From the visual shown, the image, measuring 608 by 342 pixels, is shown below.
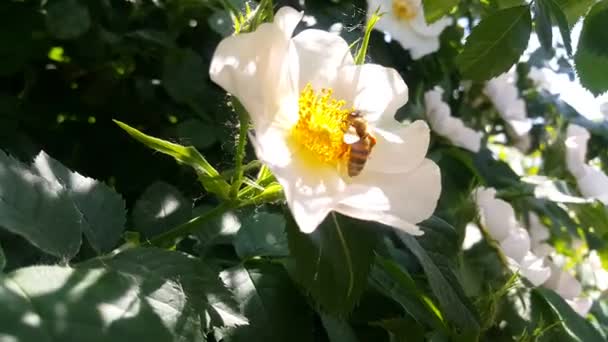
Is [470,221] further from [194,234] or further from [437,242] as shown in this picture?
[194,234]

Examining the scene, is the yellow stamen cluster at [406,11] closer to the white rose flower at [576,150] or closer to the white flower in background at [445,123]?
the white flower in background at [445,123]

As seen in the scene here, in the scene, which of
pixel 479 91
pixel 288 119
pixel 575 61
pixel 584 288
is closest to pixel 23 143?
pixel 288 119

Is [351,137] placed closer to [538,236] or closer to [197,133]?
[197,133]

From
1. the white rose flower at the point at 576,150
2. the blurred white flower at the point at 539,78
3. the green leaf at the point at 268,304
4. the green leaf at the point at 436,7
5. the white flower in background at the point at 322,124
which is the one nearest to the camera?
the white flower in background at the point at 322,124

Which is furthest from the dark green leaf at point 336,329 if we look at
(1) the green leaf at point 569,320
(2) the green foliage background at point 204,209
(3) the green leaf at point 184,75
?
(3) the green leaf at point 184,75

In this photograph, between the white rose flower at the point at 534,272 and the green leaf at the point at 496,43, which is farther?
the white rose flower at the point at 534,272

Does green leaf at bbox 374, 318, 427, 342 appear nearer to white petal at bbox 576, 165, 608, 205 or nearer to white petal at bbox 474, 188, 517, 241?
white petal at bbox 474, 188, 517, 241
